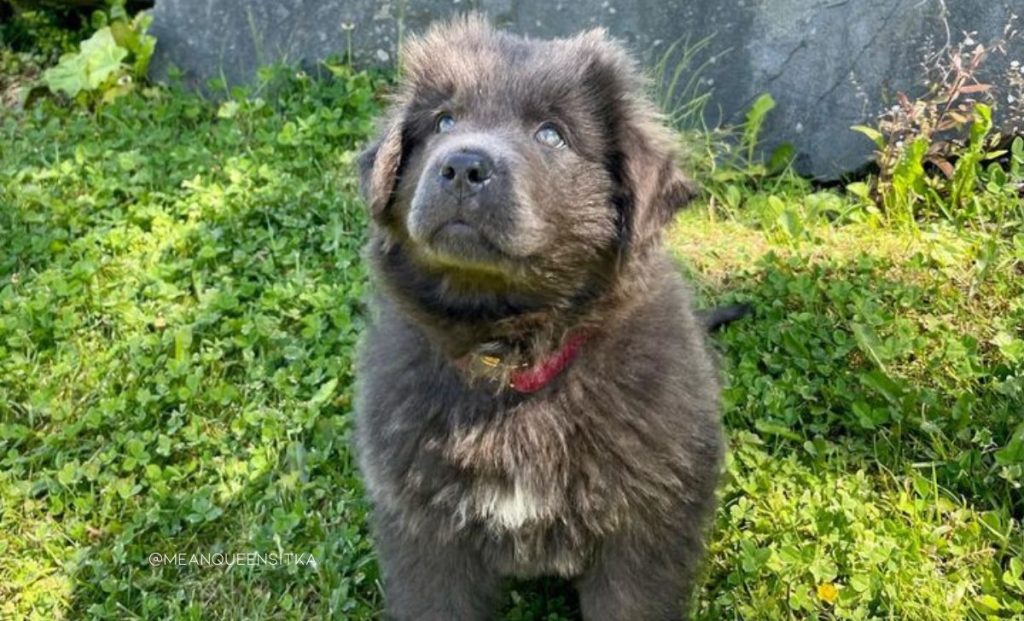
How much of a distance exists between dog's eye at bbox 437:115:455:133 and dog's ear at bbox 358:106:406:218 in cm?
Result: 10

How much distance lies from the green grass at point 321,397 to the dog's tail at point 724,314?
0.15 feet

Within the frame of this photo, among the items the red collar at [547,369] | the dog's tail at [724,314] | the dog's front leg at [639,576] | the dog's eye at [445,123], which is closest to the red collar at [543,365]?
the red collar at [547,369]

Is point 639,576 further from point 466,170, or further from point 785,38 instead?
point 785,38

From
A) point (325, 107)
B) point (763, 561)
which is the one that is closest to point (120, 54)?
point (325, 107)

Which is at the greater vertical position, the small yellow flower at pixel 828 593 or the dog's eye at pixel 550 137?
the dog's eye at pixel 550 137

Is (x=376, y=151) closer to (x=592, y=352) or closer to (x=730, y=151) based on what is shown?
(x=592, y=352)

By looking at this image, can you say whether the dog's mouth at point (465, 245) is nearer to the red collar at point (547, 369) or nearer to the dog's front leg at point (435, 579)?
the red collar at point (547, 369)

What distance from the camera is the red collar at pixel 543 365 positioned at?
9.78 feet

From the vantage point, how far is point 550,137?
9.70 feet

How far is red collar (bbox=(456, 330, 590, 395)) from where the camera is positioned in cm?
298

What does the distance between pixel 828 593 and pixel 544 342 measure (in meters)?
1.14

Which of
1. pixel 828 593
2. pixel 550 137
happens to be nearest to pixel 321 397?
pixel 550 137

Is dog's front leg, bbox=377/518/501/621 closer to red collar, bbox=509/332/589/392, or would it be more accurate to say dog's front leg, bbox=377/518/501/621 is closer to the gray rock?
red collar, bbox=509/332/589/392

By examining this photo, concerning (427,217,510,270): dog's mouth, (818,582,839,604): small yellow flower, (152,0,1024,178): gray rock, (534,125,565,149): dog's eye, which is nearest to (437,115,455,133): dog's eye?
(534,125,565,149): dog's eye
